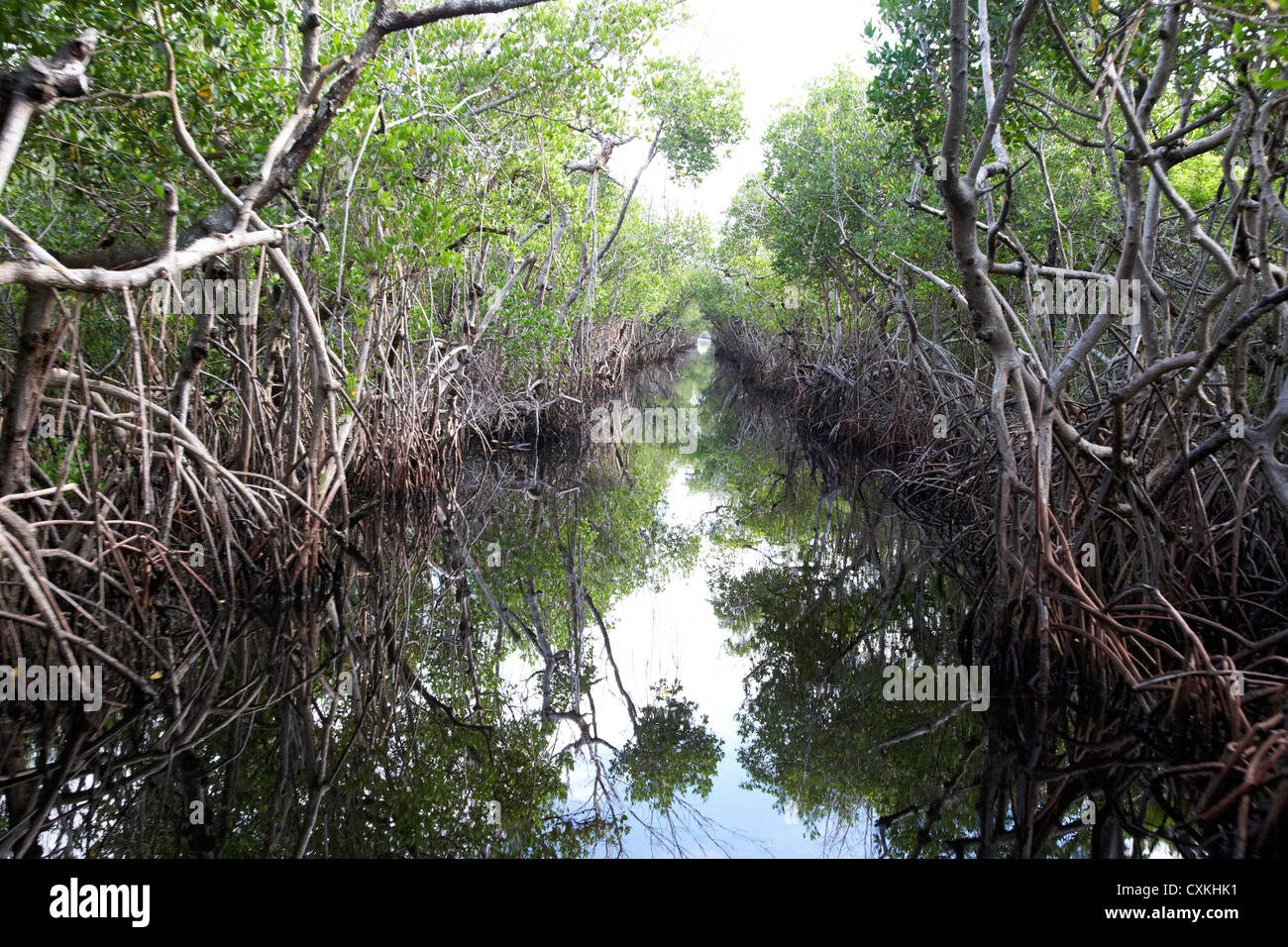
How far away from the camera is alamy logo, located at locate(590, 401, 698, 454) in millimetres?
13883

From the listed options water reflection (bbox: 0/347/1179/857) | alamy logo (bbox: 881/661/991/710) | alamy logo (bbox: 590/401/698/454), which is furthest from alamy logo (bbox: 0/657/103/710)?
alamy logo (bbox: 590/401/698/454)

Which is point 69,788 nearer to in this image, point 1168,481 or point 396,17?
point 396,17

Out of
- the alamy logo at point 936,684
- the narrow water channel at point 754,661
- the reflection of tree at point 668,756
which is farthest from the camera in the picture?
the alamy logo at point 936,684

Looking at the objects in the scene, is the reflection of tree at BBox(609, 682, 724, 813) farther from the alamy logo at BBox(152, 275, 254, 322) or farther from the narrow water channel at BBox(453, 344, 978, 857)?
the alamy logo at BBox(152, 275, 254, 322)

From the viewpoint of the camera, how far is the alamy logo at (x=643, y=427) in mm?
13883

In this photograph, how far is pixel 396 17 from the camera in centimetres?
380

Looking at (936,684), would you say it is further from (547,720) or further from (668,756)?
(547,720)

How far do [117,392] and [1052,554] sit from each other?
4.57 m

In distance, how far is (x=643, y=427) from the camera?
14.9 meters
